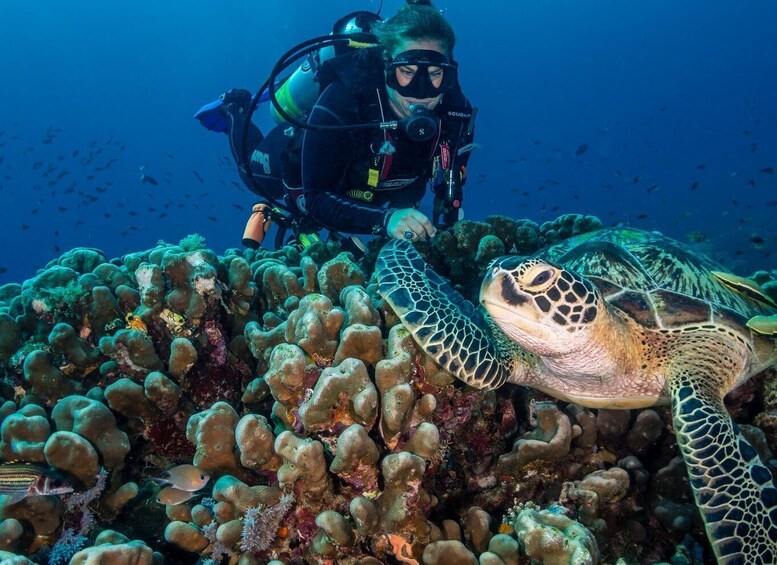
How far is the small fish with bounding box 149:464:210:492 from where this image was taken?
2.02m

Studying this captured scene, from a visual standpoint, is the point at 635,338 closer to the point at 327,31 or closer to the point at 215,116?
the point at 215,116

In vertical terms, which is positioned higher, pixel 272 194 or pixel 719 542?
pixel 272 194

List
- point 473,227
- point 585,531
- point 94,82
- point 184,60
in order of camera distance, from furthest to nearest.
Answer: point 184,60 → point 94,82 → point 473,227 → point 585,531

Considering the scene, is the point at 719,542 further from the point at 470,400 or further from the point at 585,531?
the point at 470,400

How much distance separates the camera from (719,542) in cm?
175

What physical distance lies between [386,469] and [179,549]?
105 cm

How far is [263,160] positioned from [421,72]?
102 inches

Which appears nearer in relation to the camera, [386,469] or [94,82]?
[386,469]

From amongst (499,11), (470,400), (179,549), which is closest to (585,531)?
(470,400)

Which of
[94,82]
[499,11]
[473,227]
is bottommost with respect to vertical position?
[473,227]

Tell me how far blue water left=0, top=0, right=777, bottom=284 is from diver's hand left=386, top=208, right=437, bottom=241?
197 feet

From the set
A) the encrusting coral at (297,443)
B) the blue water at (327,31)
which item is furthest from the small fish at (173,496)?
the blue water at (327,31)

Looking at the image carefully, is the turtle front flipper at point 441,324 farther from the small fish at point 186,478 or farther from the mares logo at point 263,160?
the mares logo at point 263,160

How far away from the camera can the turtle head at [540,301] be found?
206 centimetres
